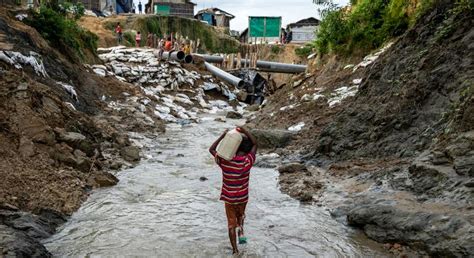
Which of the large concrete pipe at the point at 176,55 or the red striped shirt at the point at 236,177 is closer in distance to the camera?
the red striped shirt at the point at 236,177

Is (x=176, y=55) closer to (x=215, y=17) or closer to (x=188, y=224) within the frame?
(x=188, y=224)

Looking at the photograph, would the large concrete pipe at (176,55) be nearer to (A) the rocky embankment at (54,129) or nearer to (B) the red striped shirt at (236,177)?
(A) the rocky embankment at (54,129)

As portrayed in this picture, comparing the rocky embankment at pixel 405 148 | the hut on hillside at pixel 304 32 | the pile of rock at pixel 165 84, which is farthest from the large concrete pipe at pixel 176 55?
the hut on hillside at pixel 304 32

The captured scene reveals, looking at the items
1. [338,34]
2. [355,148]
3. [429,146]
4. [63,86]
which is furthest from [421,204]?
[338,34]

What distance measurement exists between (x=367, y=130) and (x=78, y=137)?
5.82 meters

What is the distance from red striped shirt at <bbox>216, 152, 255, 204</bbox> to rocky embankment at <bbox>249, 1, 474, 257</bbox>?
5.65 feet

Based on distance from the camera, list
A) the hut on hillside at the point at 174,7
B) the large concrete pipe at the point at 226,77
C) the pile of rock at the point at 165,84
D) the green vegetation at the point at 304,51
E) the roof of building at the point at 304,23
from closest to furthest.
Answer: the pile of rock at the point at 165,84, the large concrete pipe at the point at 226,77, the green vegetation at the point at 304,51, the roof of building at the point at 304,23, the hut on hillside at the point at 174,7

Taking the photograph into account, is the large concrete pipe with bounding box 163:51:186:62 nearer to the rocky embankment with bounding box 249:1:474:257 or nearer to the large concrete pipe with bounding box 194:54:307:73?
the large concrete pipe with bounding box 194:54:307:73

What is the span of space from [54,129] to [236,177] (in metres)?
5.11

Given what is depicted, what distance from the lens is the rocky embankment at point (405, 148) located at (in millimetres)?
4910

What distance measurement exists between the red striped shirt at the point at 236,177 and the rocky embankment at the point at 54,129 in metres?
2.12

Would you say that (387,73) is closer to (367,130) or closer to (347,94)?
(367,130)

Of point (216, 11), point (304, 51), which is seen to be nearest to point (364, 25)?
point (304, 51)

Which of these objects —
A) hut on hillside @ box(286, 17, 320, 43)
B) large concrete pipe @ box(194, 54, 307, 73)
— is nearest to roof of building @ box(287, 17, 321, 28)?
hut on hillside @ box(286, 17, 320, 43)
